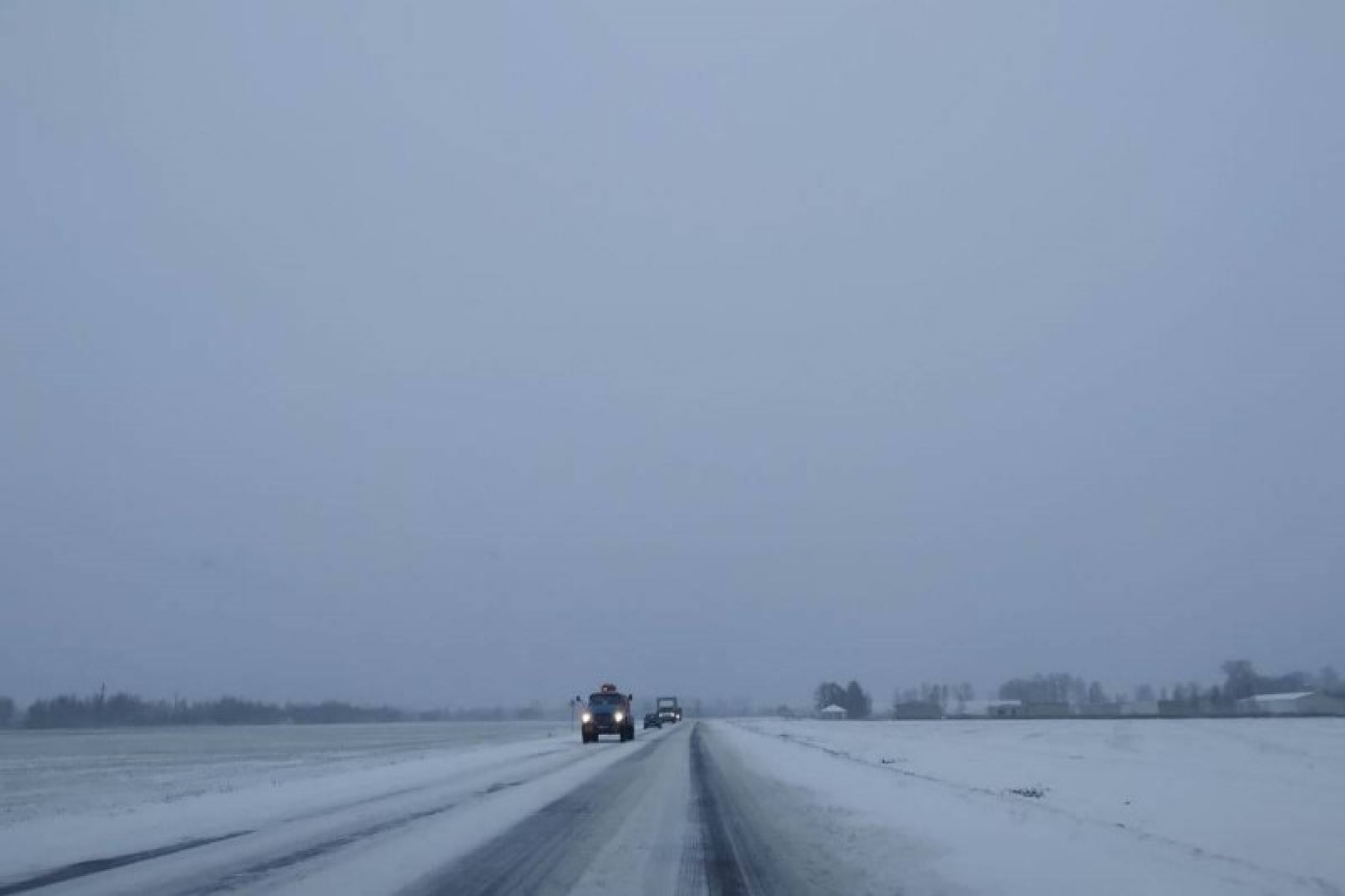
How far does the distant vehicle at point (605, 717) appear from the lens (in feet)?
218

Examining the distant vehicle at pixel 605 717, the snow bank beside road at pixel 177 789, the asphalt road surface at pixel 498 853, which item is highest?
the distant vehicle at pixel 605 717

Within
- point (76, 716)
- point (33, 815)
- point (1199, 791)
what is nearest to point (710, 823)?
point (1199, 791)

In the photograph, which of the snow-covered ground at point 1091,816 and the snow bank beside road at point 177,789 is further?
the snow bank beside road at point 177,789

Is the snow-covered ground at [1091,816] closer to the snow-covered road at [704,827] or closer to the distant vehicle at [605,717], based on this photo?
the snow-covered road at [704,827]

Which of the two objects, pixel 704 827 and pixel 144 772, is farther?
pixel 144 772

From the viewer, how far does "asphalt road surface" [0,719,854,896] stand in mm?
13188

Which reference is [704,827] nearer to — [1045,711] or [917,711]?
[1045,711]

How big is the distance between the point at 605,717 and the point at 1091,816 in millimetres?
48731

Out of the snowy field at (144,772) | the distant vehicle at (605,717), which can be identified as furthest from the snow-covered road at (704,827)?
the distant vehicle at (605,717)

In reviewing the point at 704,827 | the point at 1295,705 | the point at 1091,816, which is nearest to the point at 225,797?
the point at 704,827

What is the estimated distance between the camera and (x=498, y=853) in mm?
16219

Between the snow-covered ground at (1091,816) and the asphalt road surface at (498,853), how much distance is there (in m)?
1.18

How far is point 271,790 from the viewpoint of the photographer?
28500mm

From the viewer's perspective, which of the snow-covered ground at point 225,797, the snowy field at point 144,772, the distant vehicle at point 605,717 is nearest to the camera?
the snow-covered ground at point 225,797
